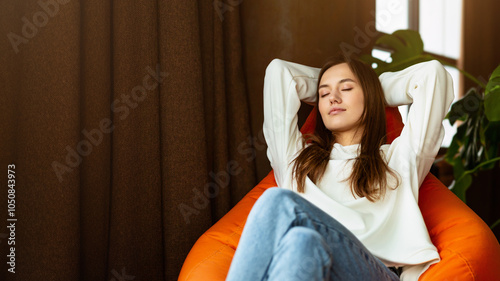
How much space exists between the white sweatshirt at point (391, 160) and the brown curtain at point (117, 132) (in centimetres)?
29

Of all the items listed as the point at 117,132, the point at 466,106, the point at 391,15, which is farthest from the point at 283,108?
the point at 391,15

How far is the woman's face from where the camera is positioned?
150 centimetres

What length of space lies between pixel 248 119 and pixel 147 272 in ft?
2.33

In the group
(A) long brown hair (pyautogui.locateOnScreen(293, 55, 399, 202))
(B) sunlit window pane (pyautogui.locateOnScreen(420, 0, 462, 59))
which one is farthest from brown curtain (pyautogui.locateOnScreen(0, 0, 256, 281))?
(B) sunlit window pane (pyautogui.locateOnScreen(420, 0, 462, 59))

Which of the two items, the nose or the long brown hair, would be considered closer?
the long brown hair

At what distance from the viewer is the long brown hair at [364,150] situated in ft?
4.46

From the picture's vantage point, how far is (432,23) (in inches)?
135

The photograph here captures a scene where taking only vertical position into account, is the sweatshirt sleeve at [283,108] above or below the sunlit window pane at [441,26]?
below

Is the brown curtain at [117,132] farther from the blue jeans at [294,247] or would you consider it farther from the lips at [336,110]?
the blue jeans at [294,247]

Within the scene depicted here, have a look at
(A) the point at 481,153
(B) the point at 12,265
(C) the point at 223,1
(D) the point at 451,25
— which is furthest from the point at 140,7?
(D) the point at 451,25

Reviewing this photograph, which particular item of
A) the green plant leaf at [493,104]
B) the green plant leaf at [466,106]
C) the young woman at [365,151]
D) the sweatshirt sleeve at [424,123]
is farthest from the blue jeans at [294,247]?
the green plant leaf at [466,106]

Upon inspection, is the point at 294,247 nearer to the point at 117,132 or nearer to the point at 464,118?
the point at 117,132

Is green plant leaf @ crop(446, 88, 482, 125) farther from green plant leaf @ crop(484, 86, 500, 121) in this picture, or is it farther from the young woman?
the young woman

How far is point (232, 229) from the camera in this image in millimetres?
1440
